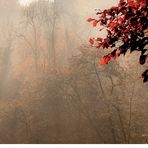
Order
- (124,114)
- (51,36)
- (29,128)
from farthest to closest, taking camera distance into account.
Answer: (51,36), (29,128), (124,114)

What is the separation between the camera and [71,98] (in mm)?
19203

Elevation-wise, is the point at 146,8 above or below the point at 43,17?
below

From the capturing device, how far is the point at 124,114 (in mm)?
17125

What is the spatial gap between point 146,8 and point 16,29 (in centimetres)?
2375

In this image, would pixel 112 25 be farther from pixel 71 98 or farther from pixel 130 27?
pixel 71 98

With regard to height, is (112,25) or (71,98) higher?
(112,25)

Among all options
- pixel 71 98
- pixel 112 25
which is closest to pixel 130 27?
pixel 112 25

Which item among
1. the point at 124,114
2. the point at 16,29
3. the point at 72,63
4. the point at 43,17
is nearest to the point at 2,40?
the point at 16,29

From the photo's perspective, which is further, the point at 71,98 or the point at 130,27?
the point at 71,98

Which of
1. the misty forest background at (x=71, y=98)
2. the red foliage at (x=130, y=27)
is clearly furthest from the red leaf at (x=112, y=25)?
the misty forest background at (x=71, y=98)

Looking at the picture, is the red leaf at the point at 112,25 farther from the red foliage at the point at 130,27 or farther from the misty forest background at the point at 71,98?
the misty forest background at the point at 71,98

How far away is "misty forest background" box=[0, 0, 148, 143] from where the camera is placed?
17219mm

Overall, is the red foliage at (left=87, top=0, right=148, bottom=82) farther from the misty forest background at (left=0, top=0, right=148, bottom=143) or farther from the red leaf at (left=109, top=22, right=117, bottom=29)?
the misty forest background at (left=0, top=0, right=148, bottom=143)

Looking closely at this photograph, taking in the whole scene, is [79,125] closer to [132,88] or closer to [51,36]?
[132,88]
